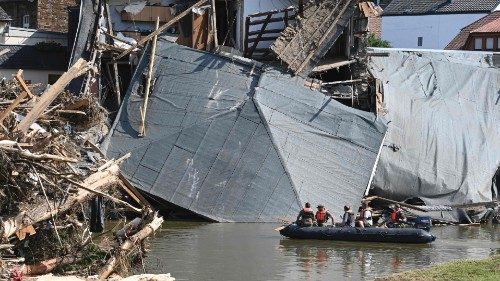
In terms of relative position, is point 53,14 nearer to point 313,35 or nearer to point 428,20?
point 428,20

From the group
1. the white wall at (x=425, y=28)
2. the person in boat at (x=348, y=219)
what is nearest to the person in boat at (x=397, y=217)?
the person in boat at (x=348, y=219)

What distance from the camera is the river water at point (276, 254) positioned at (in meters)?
25.1

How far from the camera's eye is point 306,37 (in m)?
39.3

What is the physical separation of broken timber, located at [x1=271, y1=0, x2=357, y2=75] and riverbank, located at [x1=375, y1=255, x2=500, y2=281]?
16.0 metres

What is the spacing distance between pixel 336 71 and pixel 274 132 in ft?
23.0

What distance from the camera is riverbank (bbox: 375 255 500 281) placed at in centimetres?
2161

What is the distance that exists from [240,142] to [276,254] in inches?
314

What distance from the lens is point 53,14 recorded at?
5981 cm

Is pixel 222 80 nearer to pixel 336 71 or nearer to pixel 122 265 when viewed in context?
pixel 336 71

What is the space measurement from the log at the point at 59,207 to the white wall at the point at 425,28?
163 ft

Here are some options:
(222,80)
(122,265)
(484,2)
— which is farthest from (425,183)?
(484,2)

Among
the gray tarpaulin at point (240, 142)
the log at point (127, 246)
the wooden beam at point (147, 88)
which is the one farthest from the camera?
the wooden beam at point (147, 88)

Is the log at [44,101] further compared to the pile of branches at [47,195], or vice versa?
the log at [44,101]

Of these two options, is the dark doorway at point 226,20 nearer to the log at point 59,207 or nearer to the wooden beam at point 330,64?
the wooden beam at point 330,64
